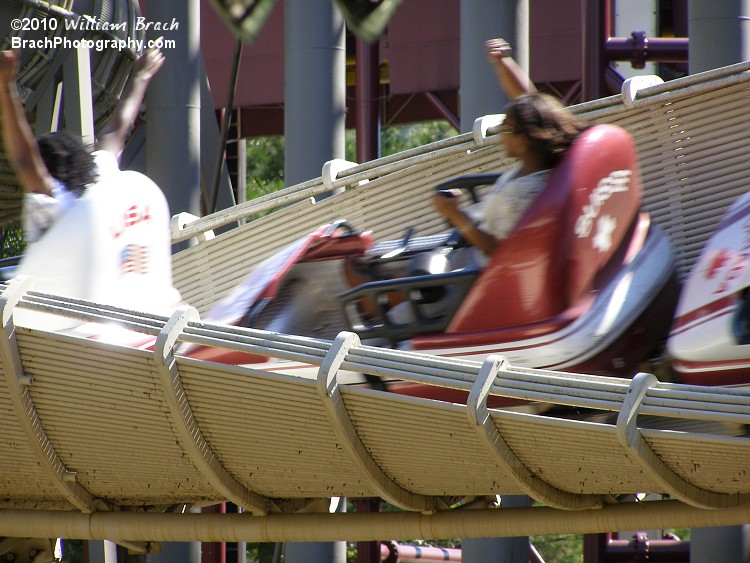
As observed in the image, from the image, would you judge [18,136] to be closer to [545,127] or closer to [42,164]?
[42,164]

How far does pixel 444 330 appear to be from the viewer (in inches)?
171

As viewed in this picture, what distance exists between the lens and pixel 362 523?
448 centimetres

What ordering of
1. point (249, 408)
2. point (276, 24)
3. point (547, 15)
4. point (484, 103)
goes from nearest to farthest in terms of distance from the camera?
point (249, 408)
point (484, 103)
point (547, 15)
point (276, 24)

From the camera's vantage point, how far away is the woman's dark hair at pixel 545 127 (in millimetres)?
4277

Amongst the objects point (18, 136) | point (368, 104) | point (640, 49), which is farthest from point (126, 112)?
point (368, 104)

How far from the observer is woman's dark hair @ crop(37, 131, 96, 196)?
4.97 metres

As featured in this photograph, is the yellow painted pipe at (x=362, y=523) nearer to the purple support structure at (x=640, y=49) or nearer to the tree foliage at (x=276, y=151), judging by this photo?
the purple support structure at (x=640, y=49)

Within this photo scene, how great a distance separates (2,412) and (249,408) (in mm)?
1041

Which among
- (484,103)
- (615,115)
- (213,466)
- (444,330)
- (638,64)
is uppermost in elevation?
(638,64)

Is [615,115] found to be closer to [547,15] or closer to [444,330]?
[444,330]

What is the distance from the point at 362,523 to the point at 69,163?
1825mm

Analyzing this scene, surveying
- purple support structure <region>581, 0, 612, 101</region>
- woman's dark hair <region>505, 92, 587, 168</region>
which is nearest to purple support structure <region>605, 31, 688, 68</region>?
purple support structure <region>581, 0, 612, 101</region>

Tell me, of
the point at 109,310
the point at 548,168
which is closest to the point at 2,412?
the point at 109,310

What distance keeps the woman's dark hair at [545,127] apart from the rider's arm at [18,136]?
1.85 meters
